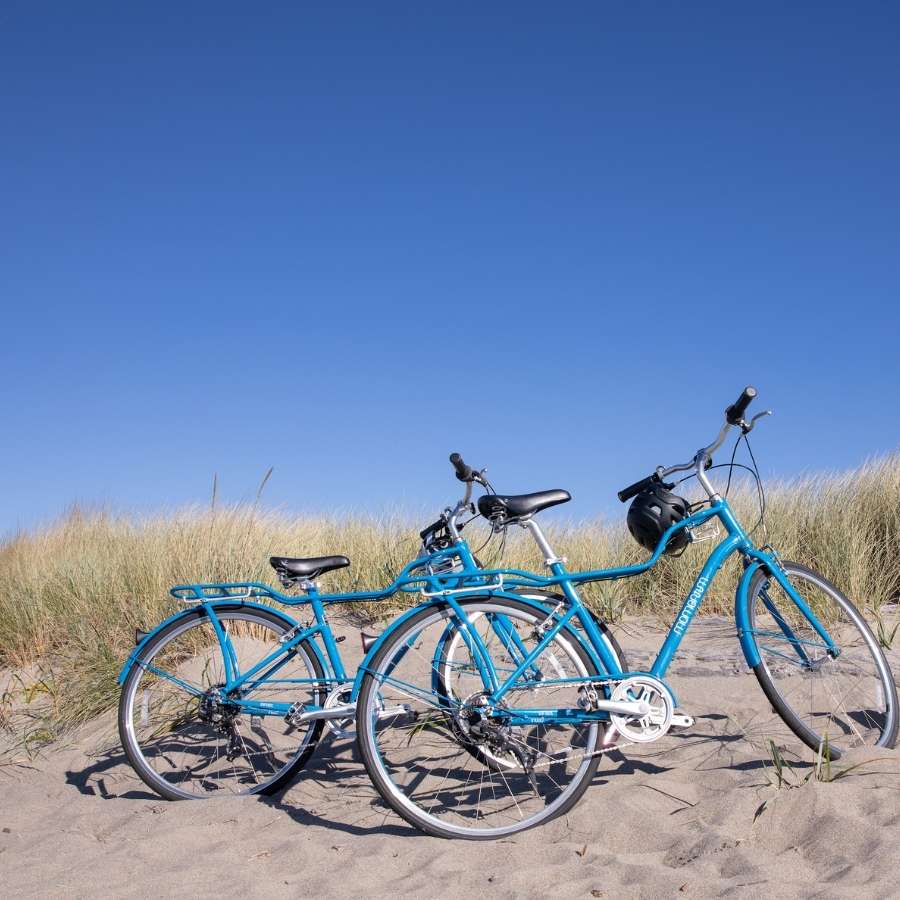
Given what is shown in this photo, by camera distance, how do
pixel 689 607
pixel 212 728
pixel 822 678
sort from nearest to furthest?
pixel 689 607
pixel 822 678
pixel 212 728

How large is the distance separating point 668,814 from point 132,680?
2.63m

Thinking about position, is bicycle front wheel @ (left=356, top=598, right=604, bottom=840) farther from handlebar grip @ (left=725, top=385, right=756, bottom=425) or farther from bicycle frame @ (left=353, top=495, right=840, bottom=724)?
handlebar grip @ (left=725, top=385, right=756, bottom=425)

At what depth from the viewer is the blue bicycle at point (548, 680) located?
3633 millimetres

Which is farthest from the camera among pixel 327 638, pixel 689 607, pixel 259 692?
pixel 259 692

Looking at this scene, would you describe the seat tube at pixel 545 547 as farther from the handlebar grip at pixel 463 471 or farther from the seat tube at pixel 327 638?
the seat tube at pixel 327 638

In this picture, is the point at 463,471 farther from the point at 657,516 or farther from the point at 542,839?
the point at 542,839

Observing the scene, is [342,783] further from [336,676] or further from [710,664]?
[710,664]

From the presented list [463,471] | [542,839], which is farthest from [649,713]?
[463,471]

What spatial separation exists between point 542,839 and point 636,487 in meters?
1.56

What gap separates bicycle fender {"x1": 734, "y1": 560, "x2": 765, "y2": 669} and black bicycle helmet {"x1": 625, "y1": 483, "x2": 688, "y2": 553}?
1.11 ft

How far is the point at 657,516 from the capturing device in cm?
398

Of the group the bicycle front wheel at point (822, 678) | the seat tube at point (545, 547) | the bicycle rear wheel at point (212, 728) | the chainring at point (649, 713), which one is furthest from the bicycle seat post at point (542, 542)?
the bicycle rear wheel at point (212, 728)

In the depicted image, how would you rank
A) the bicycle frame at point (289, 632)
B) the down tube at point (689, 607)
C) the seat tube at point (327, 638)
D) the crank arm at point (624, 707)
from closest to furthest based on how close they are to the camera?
the crank arm at point (624, 707) < the down tube at point (689, 607) < the bicycle frame at point (289, 632) < the seat tube at point (327, 638)

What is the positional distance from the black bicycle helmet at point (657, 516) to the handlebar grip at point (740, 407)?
16.5 inches
